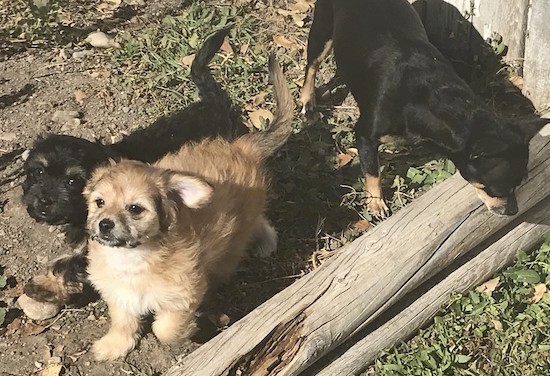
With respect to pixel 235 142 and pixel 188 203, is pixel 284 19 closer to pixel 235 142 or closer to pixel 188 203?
pixel 235 142

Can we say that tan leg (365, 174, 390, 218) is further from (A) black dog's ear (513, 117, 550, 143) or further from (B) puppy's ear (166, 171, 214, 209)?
(B) puppy's ear (166, 171, 214, 209)

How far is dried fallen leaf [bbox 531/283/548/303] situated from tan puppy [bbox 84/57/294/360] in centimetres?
160

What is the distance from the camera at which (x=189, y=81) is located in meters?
5.98

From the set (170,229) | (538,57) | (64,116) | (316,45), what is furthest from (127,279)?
(538,57)

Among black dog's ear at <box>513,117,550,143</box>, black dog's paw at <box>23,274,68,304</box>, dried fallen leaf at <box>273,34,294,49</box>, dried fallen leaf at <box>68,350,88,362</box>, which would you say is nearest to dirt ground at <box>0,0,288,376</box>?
dried fallen leaf at <box>68,350,88,362</box>

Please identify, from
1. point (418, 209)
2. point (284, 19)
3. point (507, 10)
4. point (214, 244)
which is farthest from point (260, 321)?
point (284, 19)

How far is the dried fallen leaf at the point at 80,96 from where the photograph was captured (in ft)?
19.4

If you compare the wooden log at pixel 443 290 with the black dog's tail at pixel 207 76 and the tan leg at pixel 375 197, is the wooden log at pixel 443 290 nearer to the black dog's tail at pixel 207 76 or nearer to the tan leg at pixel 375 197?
the tan leg at pixel 375 197

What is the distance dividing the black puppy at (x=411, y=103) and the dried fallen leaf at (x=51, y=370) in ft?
6.98

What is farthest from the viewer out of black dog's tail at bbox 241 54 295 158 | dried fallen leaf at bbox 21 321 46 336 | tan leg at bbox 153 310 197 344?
black dog's tail at bbox 241 54 295 158

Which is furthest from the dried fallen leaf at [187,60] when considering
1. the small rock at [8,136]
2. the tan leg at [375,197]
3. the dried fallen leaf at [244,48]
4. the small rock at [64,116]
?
the tan leg at [375,197]

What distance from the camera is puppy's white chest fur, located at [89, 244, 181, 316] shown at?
371cm

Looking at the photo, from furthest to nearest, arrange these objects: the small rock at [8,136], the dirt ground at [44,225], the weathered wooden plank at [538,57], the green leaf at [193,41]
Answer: the green leaf at [193,41] → the small rock at [8,136] → the weathered wooden plank at [538,57] → the dirt ground at [44,225]

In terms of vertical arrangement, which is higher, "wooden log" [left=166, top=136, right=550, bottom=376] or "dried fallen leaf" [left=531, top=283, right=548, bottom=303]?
→ "wooden log" [left=166, top=136, right=550, bottom=376]
